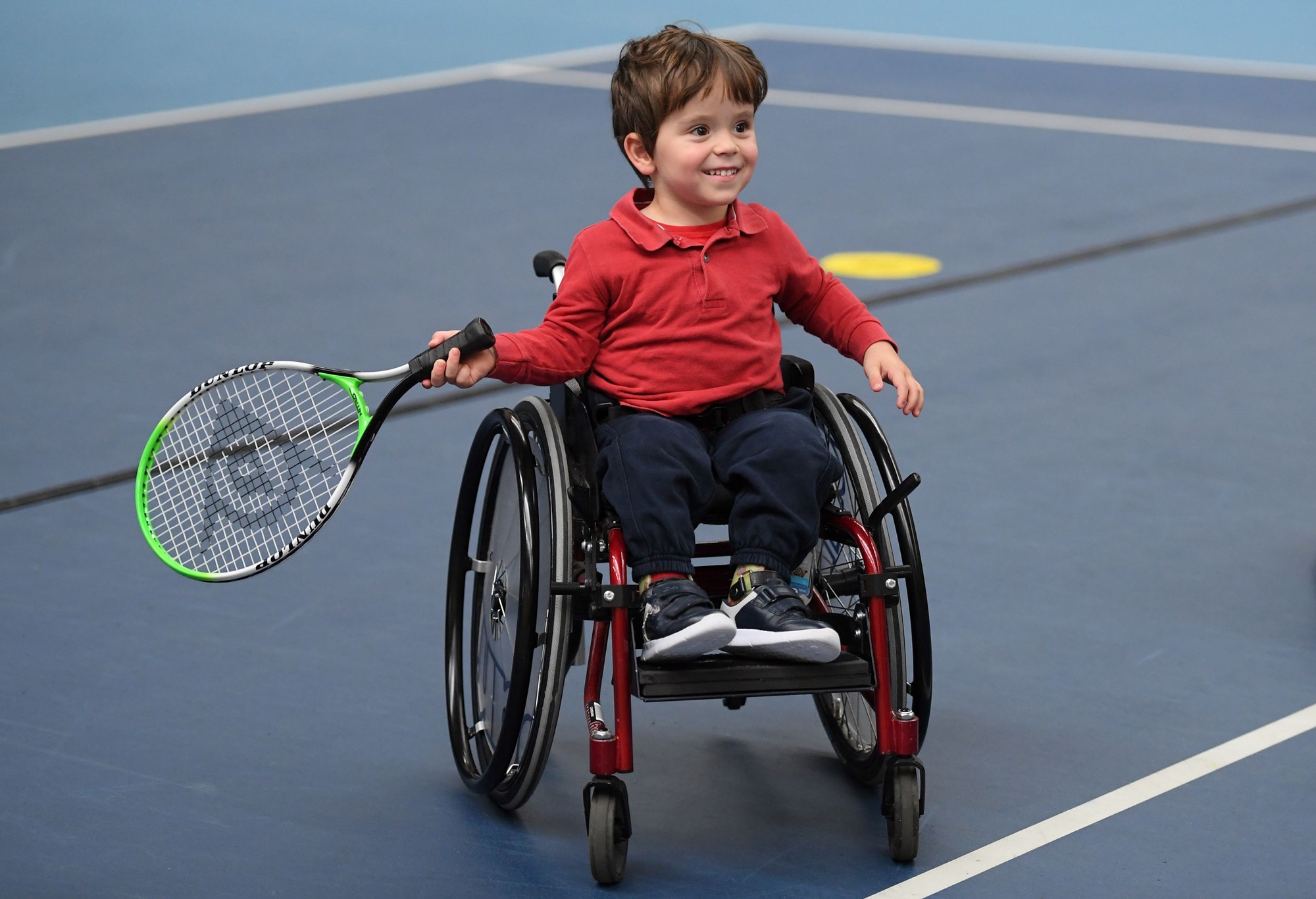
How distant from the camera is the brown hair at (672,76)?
2.58 m

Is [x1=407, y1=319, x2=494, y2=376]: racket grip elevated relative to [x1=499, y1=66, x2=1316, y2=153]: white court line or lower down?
elevated

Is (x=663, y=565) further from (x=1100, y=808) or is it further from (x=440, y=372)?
(x=1100, y=808)

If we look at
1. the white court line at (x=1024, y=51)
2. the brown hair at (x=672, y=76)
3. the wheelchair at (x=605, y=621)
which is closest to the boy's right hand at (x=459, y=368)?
the wheelchair at (x=605, y=621)

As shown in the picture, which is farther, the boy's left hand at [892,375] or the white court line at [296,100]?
the white court line at [296,100]

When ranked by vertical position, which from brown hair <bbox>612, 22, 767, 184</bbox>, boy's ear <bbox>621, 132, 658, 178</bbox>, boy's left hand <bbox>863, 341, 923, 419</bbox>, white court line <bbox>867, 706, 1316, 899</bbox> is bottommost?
white court line <bbox>867, 706, 1316, 899</bbox>

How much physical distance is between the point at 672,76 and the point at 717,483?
23.6 inches

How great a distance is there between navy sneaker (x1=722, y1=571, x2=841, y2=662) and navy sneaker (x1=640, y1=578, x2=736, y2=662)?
0.14ft

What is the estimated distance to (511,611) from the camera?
2.80 m

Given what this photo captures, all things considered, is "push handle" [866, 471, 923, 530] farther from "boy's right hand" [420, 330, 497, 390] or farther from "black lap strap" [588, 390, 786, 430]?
"boy's right hand" [420, 330, 497, 390]

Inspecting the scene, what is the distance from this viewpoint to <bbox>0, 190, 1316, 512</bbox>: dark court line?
165 inches

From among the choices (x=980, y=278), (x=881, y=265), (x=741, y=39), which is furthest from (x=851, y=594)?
(x=741, y=39)

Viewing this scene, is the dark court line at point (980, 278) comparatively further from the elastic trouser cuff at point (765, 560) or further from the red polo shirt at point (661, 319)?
the elastic trouser cuff at point (765, 560)

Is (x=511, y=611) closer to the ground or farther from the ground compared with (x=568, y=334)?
closer to the ground

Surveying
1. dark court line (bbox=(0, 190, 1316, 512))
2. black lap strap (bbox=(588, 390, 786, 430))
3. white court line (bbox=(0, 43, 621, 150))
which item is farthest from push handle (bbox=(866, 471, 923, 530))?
white court line (bbox=(0, 43, 621, 150))
